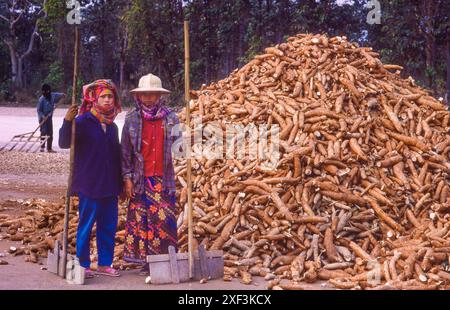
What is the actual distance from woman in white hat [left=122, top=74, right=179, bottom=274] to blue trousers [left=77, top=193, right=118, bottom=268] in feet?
0.52

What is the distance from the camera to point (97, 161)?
175 inches

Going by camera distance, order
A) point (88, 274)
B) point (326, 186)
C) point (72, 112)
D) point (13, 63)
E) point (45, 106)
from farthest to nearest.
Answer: point (13, 63)
point (45, 106)
point (326, 186)
point (88, 274)
point (72, 112)

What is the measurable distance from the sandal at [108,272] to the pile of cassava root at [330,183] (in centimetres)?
74

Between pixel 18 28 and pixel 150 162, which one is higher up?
pixel 18 28

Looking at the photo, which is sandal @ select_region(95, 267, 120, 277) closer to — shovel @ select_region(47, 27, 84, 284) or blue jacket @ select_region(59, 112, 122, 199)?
shovel @ select_region(47, 27, 84, 284)

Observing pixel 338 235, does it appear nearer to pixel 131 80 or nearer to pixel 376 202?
pixel 376 202

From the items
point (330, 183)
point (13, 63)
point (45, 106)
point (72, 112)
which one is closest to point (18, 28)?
point (13, 63)

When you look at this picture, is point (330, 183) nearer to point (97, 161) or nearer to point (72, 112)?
point (97, 161)

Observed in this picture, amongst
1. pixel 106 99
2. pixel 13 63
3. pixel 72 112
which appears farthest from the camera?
pixel 13 63

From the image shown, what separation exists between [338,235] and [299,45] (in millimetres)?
2898

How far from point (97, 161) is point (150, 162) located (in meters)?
0.35

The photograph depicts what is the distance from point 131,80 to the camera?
32.3m

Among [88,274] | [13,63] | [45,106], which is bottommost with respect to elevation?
[88,274]
